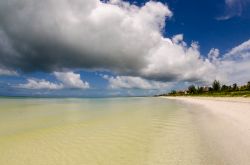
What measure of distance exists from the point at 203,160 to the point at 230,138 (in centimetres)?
270

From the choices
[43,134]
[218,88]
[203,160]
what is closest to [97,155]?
[203,160]

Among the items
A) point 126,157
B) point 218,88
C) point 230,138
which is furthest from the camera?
point 218,88

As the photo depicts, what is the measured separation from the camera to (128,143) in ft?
21.4

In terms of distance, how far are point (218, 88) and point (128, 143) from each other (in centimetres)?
12891

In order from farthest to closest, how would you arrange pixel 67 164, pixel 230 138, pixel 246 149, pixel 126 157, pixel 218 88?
pixel 218 88, pixel 230 138, pixel 246 149, pixel 126 157, pixel 67 164

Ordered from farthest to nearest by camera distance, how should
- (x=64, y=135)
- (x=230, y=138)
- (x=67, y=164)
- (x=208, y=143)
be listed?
(x=64, y=135) < (x=230, y=138) < (x=208, y=143) < (x=67, y=164)

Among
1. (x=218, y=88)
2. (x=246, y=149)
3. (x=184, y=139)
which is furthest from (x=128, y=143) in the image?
(x=218, y=88)

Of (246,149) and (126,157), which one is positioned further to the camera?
(246,149)

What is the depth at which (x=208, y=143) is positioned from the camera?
643 centimetres

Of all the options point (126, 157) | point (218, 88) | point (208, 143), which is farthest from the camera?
point (218, 88)

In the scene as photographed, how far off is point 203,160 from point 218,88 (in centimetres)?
12960

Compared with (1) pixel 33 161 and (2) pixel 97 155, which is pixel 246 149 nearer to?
(2) pixel 97 155

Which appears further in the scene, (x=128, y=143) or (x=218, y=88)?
(x=218, y=88)

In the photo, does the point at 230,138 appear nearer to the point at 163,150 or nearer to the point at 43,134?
the point at 163,150
